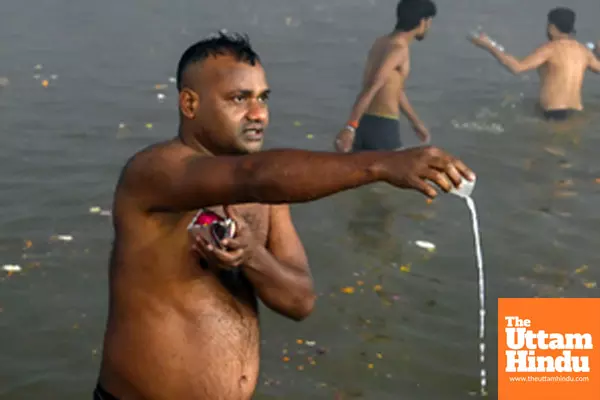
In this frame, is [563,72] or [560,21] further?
[563,72]

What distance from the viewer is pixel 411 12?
27.7 feet

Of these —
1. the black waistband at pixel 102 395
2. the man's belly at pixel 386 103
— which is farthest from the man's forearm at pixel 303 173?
the man's belly at pixel 386 103

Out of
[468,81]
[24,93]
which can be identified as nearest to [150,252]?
[24,93]

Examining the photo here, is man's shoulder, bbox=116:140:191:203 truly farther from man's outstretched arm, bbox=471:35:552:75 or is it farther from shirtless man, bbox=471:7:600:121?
shirtless man, bbox=471:7:600:121

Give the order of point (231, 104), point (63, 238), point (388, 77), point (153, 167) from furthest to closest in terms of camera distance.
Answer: point (388, 77) < point (63, 238) < point (231, 104) < point (153, 167)

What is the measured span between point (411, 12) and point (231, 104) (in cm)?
586

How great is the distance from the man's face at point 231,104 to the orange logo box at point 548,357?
124 inches

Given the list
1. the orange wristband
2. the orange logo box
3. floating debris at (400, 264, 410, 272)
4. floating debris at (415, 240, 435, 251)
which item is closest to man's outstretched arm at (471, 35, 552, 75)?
the orange wristband

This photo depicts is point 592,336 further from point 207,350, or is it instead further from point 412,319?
point 207,350

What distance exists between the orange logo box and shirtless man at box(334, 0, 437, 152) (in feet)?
8.83

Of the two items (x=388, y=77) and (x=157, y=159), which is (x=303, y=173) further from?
(x=388, y=77)

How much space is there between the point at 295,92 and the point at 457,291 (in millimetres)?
6172

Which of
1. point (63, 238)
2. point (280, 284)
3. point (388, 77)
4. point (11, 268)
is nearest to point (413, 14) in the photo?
point (388, 77)

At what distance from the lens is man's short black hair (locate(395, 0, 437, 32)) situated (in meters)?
8.41
